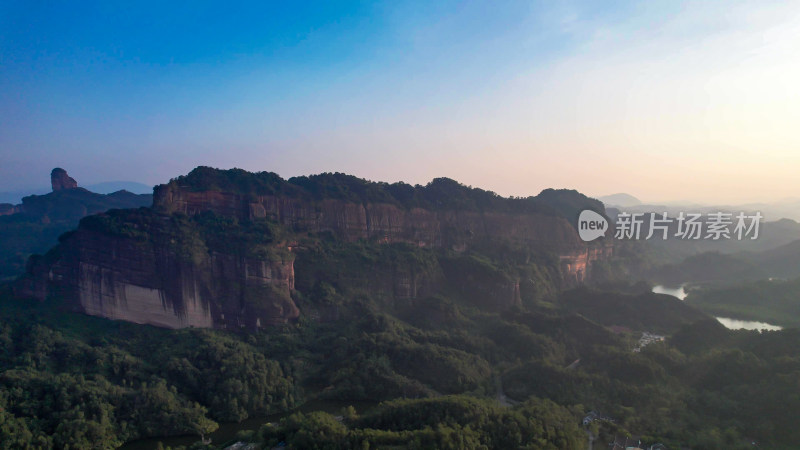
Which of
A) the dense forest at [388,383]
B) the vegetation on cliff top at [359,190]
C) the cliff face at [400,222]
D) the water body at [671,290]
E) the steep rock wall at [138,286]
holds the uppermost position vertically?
the vegetation on cliff top at [359,190]

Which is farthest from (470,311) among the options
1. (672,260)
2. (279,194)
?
(672,260)

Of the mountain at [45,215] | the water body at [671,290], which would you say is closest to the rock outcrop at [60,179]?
the mountain at [45,215]

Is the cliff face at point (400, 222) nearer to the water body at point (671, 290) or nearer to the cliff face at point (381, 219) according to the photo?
the cliff face at point (381, 219)

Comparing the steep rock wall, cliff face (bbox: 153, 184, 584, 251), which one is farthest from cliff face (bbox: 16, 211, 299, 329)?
A: cliff face (bbox: 153, 184, 584, 251)

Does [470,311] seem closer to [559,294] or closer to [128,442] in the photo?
[559,294]

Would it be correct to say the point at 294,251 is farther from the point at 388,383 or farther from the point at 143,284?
the point at 388,383

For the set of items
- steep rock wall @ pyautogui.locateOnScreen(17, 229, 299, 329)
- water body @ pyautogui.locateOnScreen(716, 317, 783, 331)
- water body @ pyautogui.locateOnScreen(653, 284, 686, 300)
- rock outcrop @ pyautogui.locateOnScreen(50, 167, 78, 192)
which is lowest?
water body @ pyautogui.locateOnScreen(716, 317, 783, 331)

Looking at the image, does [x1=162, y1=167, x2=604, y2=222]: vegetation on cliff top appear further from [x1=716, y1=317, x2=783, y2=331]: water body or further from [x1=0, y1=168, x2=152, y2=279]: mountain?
[x1=0, y1=168, x2=152, y2=279]: mountain
